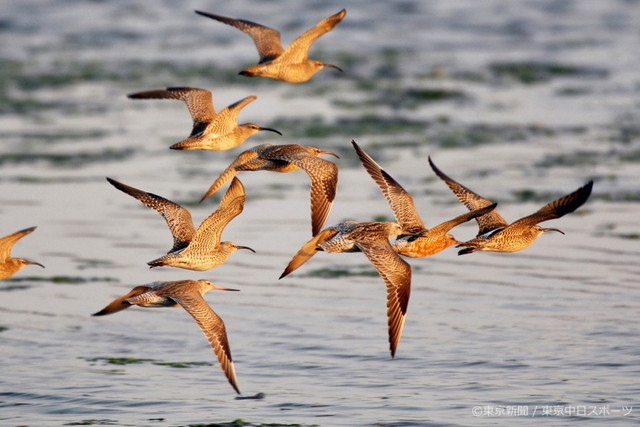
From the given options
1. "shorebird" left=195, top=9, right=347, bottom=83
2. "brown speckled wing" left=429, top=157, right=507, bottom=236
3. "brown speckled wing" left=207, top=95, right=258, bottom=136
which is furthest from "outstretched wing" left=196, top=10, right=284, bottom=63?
"brown speckled wing" left=429, top=157, right=507, bottom=236

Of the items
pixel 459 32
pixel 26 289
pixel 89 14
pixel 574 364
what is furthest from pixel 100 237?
pixel 89 14

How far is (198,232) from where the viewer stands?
364 inches

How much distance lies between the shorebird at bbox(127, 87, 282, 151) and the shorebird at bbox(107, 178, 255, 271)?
2.23 ft

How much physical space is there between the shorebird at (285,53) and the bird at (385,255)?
81.6 inches

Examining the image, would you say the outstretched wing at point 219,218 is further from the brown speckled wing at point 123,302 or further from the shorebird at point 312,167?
the brown speckled wing at point 123,302

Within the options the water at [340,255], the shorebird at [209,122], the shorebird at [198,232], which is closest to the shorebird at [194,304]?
the shorebird at [198,232]

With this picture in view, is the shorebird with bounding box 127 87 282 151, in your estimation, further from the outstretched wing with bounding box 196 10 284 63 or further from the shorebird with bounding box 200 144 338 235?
the outstretched wing with bounding box 196 10 284 63

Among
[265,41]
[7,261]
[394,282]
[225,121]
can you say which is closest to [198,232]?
[225,121]

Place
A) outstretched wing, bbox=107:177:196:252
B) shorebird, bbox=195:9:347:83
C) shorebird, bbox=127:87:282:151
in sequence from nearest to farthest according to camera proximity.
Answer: outstretched wing, bbox=107:177:196:252 → shorebird, bbox=127:87:282:151 → shorebird, bbox=195:9:347:83

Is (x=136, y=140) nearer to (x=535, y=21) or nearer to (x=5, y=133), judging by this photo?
(x=5, y=133)

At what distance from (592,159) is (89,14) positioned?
1685cm

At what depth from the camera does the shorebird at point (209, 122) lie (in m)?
10.1

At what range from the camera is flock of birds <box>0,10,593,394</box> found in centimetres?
866

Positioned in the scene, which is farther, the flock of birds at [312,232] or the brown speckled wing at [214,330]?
the flock of birds at [312,232]
